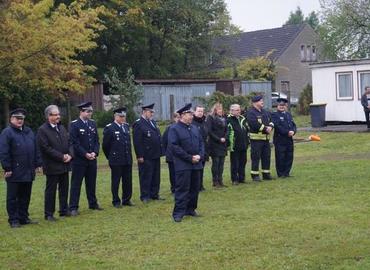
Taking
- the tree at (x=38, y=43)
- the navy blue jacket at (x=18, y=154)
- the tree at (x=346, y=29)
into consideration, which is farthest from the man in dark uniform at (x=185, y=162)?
the tree at (x=346, y=29)

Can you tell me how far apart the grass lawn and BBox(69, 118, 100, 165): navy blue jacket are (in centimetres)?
98

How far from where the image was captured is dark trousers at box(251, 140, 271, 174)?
1593cm

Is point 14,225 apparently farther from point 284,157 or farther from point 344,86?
point 344,86

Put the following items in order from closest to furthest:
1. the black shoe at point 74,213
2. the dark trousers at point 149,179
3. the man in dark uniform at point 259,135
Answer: the black shoe at point 74,213 < the dark trousers at point 149,179 < the man in dark uniform at point 259,135

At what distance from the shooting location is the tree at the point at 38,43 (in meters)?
21.7

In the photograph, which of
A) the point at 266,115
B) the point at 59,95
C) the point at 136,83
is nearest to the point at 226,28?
the point at 136,83

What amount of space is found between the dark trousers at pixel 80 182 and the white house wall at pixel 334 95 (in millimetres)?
19620

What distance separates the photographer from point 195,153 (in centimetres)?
1127

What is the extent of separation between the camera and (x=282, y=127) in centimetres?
1633

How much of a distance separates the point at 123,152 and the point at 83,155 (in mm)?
926

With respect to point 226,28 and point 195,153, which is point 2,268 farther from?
point 226,28

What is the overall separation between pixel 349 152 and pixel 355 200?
34.1 ft

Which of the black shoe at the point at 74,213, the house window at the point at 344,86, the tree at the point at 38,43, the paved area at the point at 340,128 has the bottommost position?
the black shoe at the point at 74,213

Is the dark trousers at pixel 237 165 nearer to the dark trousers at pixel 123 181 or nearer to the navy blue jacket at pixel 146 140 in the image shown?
the navy blue jacket at pixel 146 140
